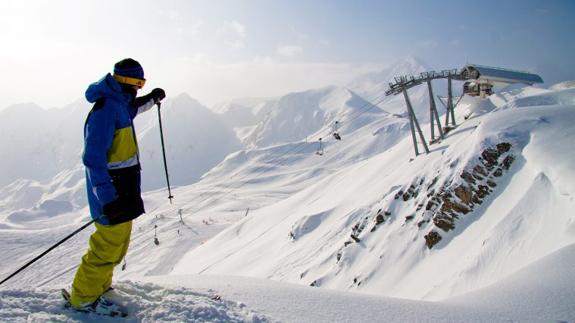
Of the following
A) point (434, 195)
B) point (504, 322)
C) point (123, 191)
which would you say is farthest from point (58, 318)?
point (434, 195)

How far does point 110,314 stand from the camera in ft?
13.3

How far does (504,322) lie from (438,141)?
26.3 m

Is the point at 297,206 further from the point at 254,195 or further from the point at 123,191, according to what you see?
the point at 254,195

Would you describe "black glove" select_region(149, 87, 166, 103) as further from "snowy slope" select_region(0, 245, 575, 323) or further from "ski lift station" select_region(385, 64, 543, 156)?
"ski lift station" select_region(385, 64, 543, 156)

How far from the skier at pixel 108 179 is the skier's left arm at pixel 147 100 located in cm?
62

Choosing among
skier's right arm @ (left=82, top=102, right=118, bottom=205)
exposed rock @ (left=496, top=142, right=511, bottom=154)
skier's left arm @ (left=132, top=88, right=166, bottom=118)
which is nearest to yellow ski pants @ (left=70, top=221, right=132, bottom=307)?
Result: skier's right arm @ (left=82, top=102, right=118, bottom=205)

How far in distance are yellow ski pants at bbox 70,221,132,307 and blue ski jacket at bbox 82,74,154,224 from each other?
0.67 ft

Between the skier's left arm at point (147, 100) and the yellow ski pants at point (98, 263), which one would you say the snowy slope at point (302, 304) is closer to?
the yellow ski pants at point (98, 263)

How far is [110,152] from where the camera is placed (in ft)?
14.1

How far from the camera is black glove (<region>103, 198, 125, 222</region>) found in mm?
4012

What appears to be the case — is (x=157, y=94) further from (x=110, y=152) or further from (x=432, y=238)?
(x=432, y=238)

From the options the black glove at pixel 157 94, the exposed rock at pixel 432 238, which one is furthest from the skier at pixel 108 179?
the exposed rock at pixel 432 238

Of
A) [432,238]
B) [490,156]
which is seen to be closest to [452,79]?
[490,156]

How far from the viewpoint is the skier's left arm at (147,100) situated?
5.25 m
